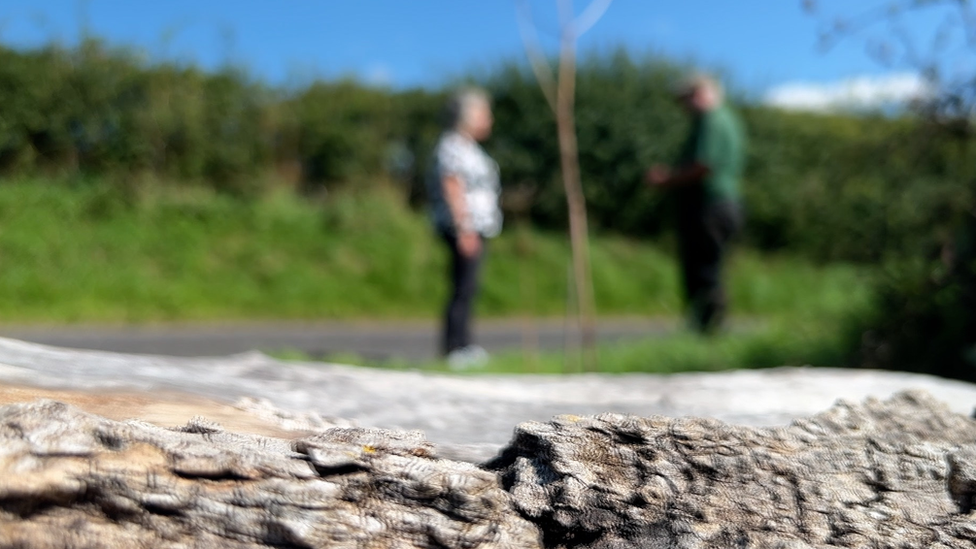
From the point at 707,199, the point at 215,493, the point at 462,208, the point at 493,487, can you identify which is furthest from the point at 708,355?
the point at 215,493

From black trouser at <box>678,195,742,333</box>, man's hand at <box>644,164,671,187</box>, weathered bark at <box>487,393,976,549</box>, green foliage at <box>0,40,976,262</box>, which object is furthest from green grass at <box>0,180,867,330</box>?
weathered bark at <box>487,393,976,549</box>

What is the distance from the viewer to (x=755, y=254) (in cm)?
1417

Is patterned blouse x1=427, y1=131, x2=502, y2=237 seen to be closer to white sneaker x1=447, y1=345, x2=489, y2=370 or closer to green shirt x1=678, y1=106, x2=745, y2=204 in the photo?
white sneaker x1=447, y1=345, x2=489, y2=370

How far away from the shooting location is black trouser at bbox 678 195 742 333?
5977 millimetres

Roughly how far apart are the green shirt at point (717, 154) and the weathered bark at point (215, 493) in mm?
5095

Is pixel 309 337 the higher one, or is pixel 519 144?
pixel 519 144

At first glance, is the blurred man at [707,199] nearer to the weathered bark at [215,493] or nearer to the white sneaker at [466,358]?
the white sneaker at [466,358]

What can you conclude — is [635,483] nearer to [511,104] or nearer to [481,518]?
[481,518]

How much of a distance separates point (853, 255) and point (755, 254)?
9.39 m

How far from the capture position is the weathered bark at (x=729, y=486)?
47.0 inches

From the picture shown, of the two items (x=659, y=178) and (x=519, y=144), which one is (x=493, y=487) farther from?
(x=519, y=144)

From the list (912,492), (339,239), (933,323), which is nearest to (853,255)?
(933,323)

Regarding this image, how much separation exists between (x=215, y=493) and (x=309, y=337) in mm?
7580

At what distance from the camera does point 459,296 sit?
5.65 m
